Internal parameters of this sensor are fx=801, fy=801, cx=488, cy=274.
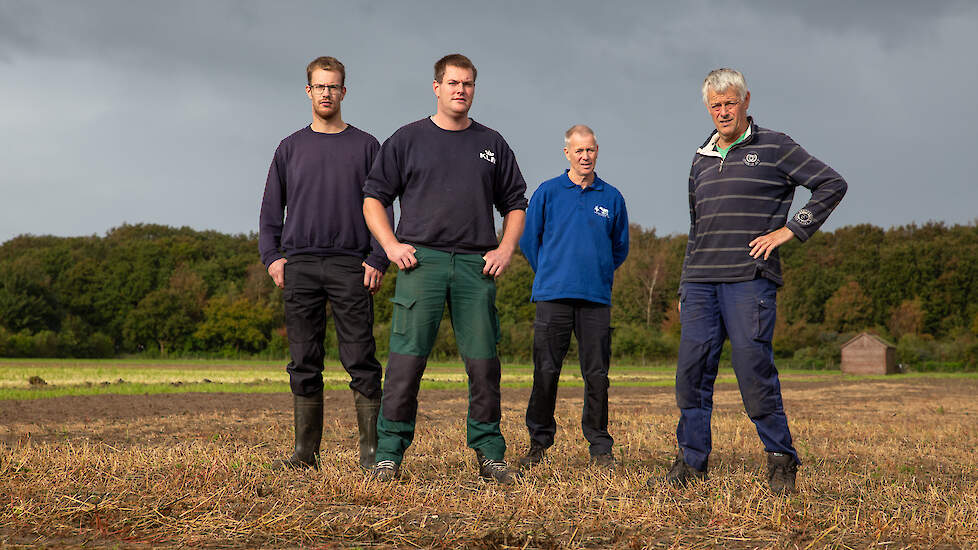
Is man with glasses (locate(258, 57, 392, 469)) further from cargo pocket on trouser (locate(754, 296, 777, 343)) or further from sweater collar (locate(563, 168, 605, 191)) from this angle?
cargo pocket on trouser (locate(754, 296, 777, 343))

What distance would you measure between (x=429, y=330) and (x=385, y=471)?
0.94 metres

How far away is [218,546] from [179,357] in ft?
220

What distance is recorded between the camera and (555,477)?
5.23 metres

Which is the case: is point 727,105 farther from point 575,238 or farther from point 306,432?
point 306,432

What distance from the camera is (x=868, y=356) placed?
47562 millimetres

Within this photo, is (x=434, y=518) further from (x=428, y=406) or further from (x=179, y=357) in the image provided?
(x=179, y=357)

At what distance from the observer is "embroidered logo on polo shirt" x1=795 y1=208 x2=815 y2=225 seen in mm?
4918

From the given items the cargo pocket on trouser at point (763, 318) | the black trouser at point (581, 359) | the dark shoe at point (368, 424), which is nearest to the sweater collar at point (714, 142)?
the cargo pocket on trouser at point (763, 318)

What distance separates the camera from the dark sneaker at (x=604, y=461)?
6204 millimetres

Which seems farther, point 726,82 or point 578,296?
point 578,296

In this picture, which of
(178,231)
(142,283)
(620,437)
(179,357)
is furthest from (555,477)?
(178,231)

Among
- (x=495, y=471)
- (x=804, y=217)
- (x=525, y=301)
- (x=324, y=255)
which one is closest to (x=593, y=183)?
(x=804, y=217)

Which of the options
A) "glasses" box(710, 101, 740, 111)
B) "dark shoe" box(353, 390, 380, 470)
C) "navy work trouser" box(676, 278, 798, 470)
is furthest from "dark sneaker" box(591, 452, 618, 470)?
"glasses" box(710, 101, 740, 111)

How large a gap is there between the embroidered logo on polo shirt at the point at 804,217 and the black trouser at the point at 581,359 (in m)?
1.91
